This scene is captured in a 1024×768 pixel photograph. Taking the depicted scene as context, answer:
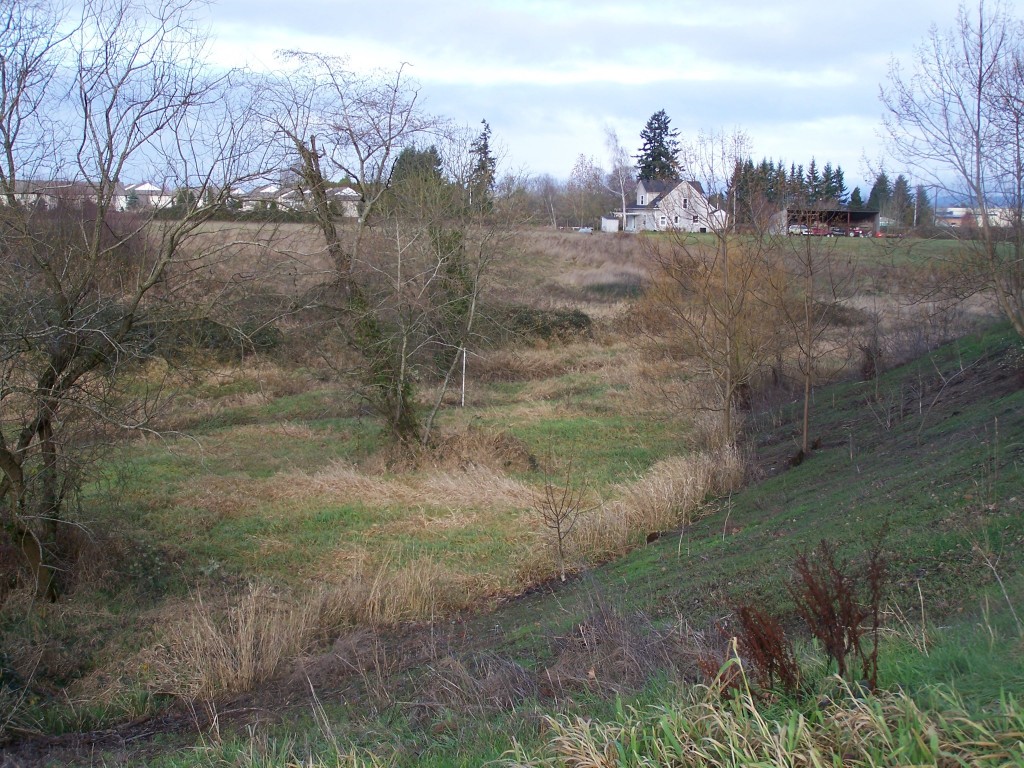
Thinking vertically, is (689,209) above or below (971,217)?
above

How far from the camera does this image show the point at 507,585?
10125 mm

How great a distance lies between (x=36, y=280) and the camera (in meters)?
8.81

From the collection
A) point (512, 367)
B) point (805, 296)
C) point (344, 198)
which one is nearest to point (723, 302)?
point (805, 296)

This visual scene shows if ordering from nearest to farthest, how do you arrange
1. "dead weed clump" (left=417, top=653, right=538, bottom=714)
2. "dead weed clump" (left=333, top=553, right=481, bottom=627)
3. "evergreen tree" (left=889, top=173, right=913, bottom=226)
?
"dead weed clump" (left=417, top=653, right=538, bottom=714), "dead weed clump" (left=333, top=553, right=481, bottom=627), "evergreen tree" (left=889, top=173, right=913, bottom=226)

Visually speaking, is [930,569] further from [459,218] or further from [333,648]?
[459,218]

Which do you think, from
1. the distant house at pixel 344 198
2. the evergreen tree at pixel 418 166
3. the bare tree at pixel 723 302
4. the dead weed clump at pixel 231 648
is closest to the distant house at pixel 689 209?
the bare tree at pixel 723 302

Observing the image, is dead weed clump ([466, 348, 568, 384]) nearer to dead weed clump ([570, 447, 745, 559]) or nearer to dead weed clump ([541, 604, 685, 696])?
Result: dead weed clump ([570, 447, 745, 559])

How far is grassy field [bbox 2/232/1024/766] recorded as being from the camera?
167 inches

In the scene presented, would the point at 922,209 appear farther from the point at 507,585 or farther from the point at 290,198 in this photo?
the point at 290,198

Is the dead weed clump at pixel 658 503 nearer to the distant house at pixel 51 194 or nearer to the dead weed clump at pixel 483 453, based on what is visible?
the dead weed clump at pixel 483 453

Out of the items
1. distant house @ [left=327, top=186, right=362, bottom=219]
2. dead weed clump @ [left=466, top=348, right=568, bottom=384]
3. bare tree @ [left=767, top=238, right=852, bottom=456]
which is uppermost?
distant house @ [left=327, top=186, right=362, bottom=219]

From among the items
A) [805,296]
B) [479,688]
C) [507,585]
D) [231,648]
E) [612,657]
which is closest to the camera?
[612,657]

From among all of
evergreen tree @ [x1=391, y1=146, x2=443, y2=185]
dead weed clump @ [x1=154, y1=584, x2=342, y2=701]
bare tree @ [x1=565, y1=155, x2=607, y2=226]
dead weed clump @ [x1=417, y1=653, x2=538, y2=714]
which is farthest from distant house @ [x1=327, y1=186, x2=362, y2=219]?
bare tree @ [x1=565, y1=155, x2=607, y2=226]

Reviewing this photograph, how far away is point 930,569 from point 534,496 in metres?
7.65
